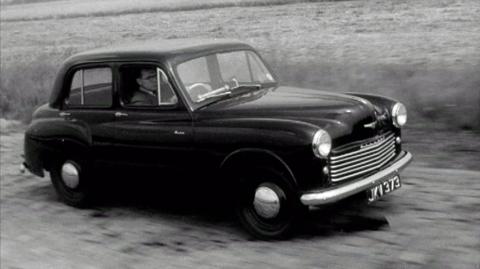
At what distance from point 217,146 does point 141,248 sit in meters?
1.02

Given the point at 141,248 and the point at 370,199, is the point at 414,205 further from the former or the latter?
the point at 141,248

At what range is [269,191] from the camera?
5.09m

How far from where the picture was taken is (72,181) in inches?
267

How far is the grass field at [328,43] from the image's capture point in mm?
9250

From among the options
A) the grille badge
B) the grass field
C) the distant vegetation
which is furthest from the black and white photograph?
the distant vegetation

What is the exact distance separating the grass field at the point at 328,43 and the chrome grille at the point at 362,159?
3088 millimetres

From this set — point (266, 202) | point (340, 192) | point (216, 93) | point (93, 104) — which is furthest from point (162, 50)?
point (340, 192)

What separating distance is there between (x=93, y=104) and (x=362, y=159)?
272 centimetres

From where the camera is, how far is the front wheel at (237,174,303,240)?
5027 millimetres

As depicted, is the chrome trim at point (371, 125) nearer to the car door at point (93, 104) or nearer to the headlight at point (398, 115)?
the headlight at point (398, 115)

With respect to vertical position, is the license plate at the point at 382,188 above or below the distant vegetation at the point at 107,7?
below

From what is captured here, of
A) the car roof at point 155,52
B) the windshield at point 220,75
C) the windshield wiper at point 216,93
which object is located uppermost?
the car roof at point 155,52

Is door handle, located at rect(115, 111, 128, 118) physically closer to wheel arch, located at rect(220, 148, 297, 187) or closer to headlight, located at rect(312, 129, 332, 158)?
wheel arch, located at rect(220, 148, 297, 187)

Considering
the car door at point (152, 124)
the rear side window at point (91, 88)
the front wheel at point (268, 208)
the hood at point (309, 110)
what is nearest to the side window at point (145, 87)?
the car door at point (152, 124)
